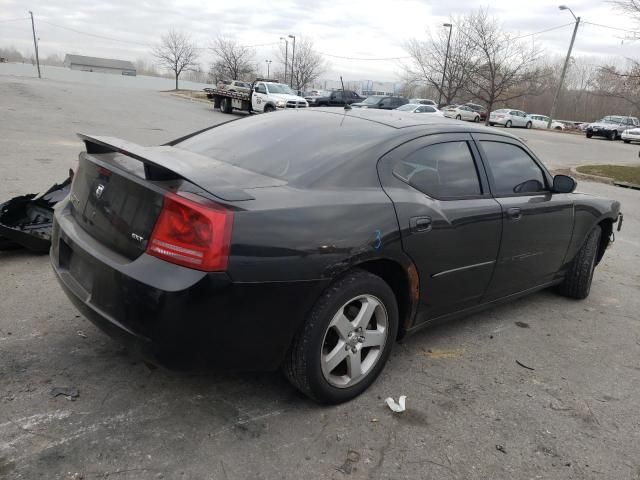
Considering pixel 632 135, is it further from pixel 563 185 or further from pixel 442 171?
pixel 442 171

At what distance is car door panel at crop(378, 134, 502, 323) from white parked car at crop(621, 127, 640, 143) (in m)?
36.8

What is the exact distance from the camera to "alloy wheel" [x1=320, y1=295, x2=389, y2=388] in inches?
105

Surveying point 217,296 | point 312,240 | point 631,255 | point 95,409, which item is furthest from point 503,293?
point 631,255

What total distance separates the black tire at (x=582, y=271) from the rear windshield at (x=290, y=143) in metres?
2.45

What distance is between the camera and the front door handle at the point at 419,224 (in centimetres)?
285

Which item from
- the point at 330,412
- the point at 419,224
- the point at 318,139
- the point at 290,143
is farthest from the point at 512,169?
the point at 330,412

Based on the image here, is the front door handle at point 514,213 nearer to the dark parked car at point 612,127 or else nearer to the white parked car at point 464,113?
the dark parked car at point 612,127

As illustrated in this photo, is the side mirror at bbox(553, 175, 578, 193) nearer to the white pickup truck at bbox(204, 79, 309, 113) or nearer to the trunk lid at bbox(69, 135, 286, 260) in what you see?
the trunk lid at bbox(69, 135, 286, 260)

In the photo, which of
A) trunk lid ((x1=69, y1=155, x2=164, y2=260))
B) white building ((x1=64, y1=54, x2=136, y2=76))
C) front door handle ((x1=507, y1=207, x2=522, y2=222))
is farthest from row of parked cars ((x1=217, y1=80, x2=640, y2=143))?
white building ((x1=64, y1=54, x2=136, y2=76))

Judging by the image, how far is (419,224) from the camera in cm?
288

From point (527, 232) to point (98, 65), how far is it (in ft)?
385

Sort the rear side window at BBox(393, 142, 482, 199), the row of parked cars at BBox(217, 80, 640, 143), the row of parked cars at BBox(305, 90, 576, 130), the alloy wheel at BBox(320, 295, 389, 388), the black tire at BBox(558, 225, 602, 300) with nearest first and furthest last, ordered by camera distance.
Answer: the alloy wheel at BBox(320, 295, 389, 388)
the rear side window at BBox(393, 142, 482, 199)
the black tire at BBox(558, 225, 602, 300)
the row of parked cars at BBox(217, 80, 640, 143)
the row of parked cars at BBox(305, 90, 576, 130)

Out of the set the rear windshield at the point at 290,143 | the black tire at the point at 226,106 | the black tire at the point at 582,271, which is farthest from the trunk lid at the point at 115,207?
the black tire at the point at 226,106

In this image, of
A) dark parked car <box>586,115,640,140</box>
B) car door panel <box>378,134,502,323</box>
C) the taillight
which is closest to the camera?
the taillight
